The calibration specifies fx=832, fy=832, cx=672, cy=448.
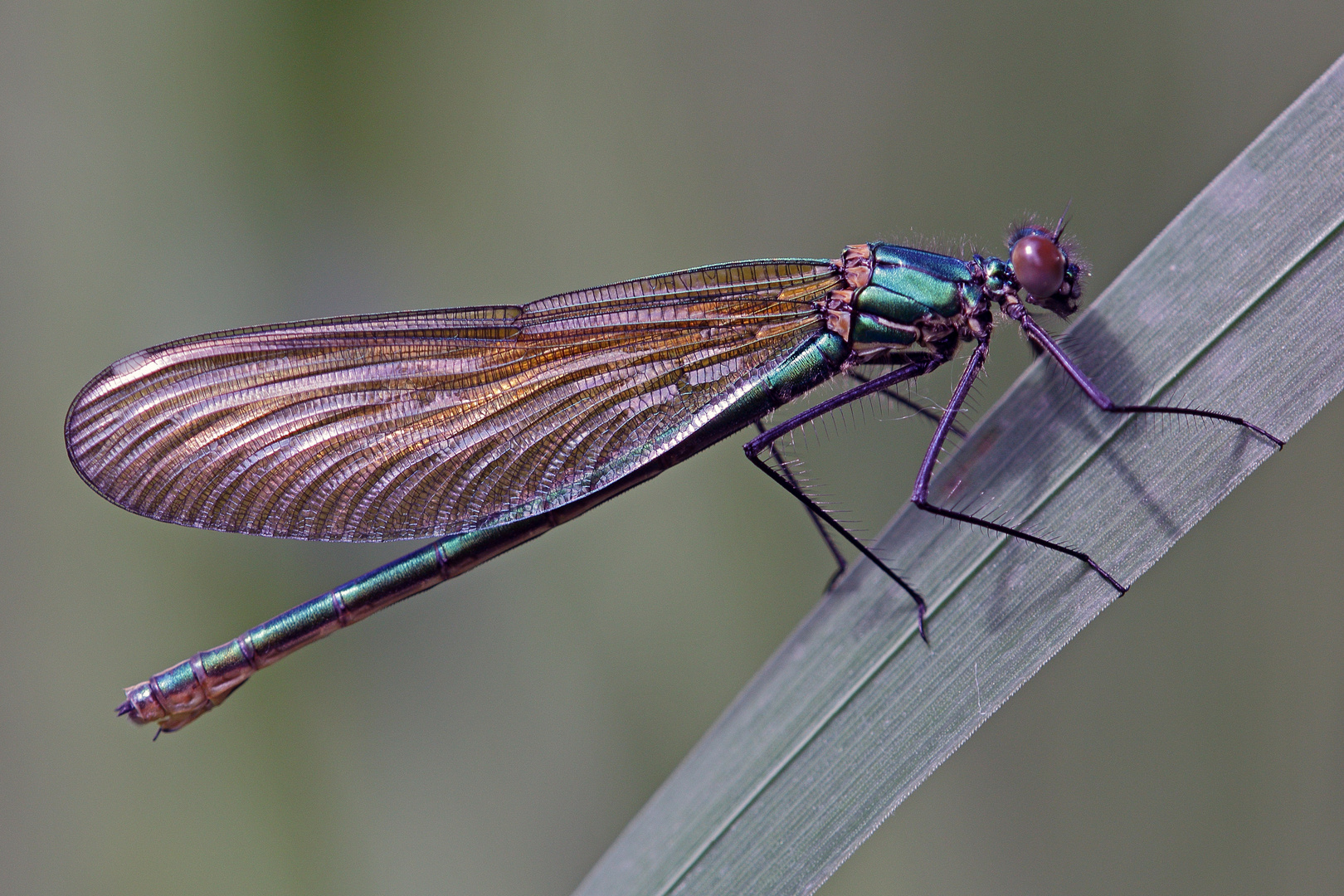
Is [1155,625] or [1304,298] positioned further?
[1155,625]

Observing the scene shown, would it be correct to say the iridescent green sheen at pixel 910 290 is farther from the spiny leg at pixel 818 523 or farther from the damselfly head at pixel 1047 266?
the spiny leg at pixel 818 523

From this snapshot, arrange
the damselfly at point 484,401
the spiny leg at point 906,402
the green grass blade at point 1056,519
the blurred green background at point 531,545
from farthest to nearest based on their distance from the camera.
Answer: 1. the spiny leg at point 906,402
2. the blurred green background at point 531,545
3. the damselfly at point 484,401
4. the green grass blade at point 1056,519

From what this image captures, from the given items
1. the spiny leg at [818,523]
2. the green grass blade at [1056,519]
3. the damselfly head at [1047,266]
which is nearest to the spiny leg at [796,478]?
the spiny leg at [818,523]

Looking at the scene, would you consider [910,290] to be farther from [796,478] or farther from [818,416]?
[796,478]

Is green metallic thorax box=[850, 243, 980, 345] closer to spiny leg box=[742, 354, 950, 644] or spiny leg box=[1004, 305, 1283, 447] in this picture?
spiny leg box=[742, 354, 950, 644]

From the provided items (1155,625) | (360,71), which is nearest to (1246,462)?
(1155,625)

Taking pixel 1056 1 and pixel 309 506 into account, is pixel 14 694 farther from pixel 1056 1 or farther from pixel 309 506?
pixel 1056 1
